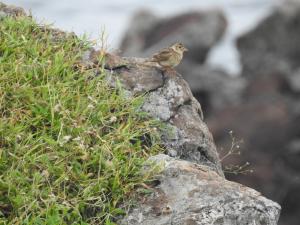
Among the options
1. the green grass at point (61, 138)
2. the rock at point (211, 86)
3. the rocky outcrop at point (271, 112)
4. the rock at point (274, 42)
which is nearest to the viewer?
the green grass at point (61, 138)

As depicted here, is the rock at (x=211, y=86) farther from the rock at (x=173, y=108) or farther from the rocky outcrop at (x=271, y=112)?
the rock at (x=173, y=108)

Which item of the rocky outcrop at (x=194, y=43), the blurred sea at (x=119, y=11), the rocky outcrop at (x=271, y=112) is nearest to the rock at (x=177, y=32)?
the rocky outcrop at (x=194, y=43)

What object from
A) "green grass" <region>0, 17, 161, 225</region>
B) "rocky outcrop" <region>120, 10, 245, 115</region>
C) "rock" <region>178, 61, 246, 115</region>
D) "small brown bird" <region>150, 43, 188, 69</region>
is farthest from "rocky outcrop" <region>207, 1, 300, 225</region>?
"green grass" <region>0, 17, 161, 225</region>

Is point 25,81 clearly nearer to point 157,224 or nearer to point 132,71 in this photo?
point 132,71

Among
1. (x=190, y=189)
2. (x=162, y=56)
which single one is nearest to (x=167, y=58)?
(x=162, y=56)

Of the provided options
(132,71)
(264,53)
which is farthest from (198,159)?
(264,53)

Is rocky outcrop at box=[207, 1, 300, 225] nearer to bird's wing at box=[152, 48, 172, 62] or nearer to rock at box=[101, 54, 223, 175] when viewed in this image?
bird's wing at box=[152, 48, 172, 62]

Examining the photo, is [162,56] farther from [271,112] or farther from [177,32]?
[177,32]
